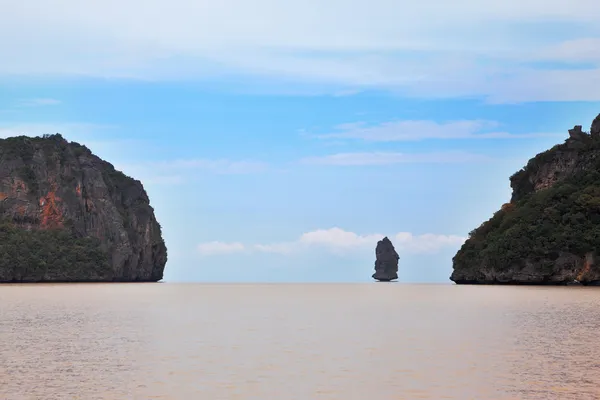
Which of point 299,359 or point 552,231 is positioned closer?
point 299,359

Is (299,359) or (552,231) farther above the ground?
(552,231)

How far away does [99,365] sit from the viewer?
3125 cm

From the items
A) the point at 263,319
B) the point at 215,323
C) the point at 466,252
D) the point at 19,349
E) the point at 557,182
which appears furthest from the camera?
the point at 466,252

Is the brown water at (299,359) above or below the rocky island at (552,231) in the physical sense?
below

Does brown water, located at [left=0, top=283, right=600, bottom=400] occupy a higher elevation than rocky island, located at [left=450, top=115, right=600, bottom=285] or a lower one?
lower

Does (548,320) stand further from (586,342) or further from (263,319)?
(263,319)

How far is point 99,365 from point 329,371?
928 centimetres

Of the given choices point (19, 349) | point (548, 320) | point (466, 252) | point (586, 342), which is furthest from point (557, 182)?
point (19, 349)

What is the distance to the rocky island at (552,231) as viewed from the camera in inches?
6014

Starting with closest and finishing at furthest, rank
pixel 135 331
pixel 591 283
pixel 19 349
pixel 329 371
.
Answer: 1. pixel 329 371
2. pixel 19 349
3. pixel 135 331
4. pixel 591 283

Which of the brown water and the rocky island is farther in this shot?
the rocky island

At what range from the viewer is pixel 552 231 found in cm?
15700

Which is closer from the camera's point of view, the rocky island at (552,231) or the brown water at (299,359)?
the brown water at (299,359)

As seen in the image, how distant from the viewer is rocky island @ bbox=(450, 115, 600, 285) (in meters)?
153
